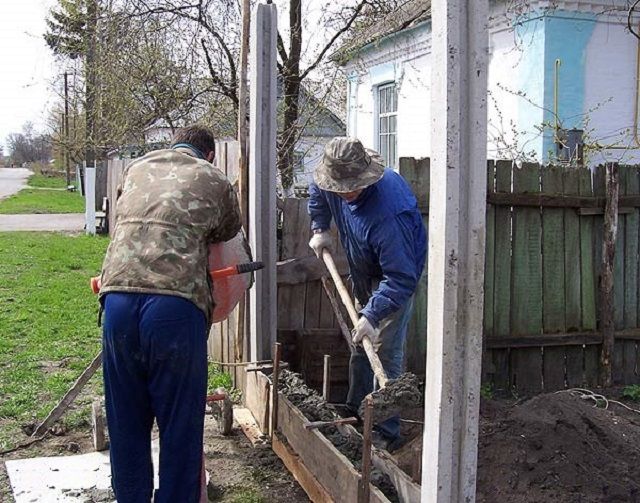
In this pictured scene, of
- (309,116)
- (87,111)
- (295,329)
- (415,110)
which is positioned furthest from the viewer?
(415,110)

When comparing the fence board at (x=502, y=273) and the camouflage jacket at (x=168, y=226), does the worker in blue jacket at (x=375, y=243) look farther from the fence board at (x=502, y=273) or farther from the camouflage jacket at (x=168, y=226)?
the fence board at (x=502, y=273)

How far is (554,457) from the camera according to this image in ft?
12.7

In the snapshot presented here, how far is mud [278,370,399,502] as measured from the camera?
10.9 feet

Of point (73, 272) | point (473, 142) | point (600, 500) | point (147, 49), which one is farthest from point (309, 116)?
point (473, 142)

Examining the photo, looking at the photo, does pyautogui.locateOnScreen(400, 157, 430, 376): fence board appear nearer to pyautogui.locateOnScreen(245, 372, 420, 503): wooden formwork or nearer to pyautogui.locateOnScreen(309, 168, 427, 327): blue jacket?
pyautogui.locateOnScreen(309, 168, 427, 327): blue jacket

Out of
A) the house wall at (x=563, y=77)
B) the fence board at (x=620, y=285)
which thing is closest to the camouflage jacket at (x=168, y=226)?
the fence board at (x=620, y=285)

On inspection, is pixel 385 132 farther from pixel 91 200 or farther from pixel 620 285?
pixel 620 285

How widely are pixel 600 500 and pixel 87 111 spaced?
946 cm

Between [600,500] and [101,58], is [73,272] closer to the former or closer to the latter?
[101,58]

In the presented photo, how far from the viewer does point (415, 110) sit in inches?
484

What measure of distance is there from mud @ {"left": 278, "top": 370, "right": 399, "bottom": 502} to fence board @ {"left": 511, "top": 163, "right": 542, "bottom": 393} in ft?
6.65

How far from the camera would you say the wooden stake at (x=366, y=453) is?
307 centimetres

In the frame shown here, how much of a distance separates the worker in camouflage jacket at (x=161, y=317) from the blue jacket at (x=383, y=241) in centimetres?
98

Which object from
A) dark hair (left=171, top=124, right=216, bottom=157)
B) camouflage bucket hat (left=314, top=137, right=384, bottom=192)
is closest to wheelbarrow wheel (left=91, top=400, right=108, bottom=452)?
dark hair (left=171, top=124, right=216, bottom=157)
